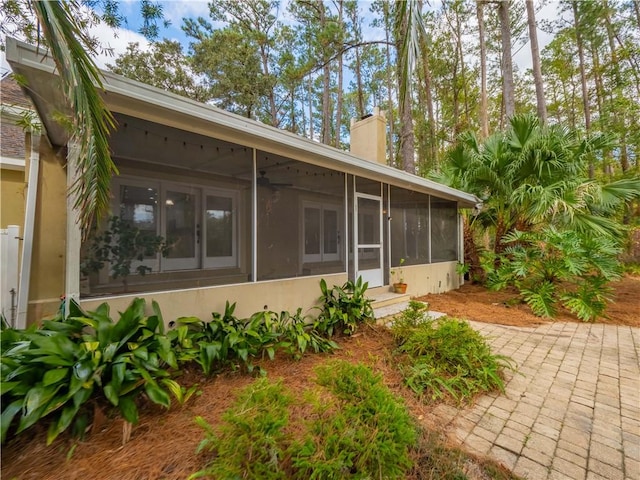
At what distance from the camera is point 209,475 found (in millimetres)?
1569

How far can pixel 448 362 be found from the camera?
3000mm

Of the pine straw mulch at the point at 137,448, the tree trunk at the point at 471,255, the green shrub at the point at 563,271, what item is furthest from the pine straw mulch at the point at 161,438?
the tree trunk at the point at 471,255

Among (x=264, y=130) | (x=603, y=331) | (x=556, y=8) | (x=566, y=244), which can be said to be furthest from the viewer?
(x=556, y=8)

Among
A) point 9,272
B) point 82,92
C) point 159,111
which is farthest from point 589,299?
point 9,272

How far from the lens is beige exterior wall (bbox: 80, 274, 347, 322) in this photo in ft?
9.25

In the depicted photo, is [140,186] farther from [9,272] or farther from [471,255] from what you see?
[471,255]

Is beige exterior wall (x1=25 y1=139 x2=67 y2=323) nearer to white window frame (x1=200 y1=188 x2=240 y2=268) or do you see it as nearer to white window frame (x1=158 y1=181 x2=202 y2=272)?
white window frame (x1=158 y1=181 x2=202 y2=272)

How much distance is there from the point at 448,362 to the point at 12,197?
8115 mm

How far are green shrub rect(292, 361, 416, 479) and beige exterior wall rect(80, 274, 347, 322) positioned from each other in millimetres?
1937

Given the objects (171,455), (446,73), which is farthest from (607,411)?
(446,73)

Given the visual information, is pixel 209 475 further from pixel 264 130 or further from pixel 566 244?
pixel 566 244

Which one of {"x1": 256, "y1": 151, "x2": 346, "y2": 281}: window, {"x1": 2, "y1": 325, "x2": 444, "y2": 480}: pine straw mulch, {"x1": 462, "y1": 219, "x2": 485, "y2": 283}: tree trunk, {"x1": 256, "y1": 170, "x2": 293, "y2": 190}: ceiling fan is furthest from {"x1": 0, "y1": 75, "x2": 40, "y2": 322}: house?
{"x1": 462, "y1": 219, "x2": 485, "y2": 283}: tree trunk

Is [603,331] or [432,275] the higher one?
[432,275]

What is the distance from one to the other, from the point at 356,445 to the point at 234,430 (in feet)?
2.23
